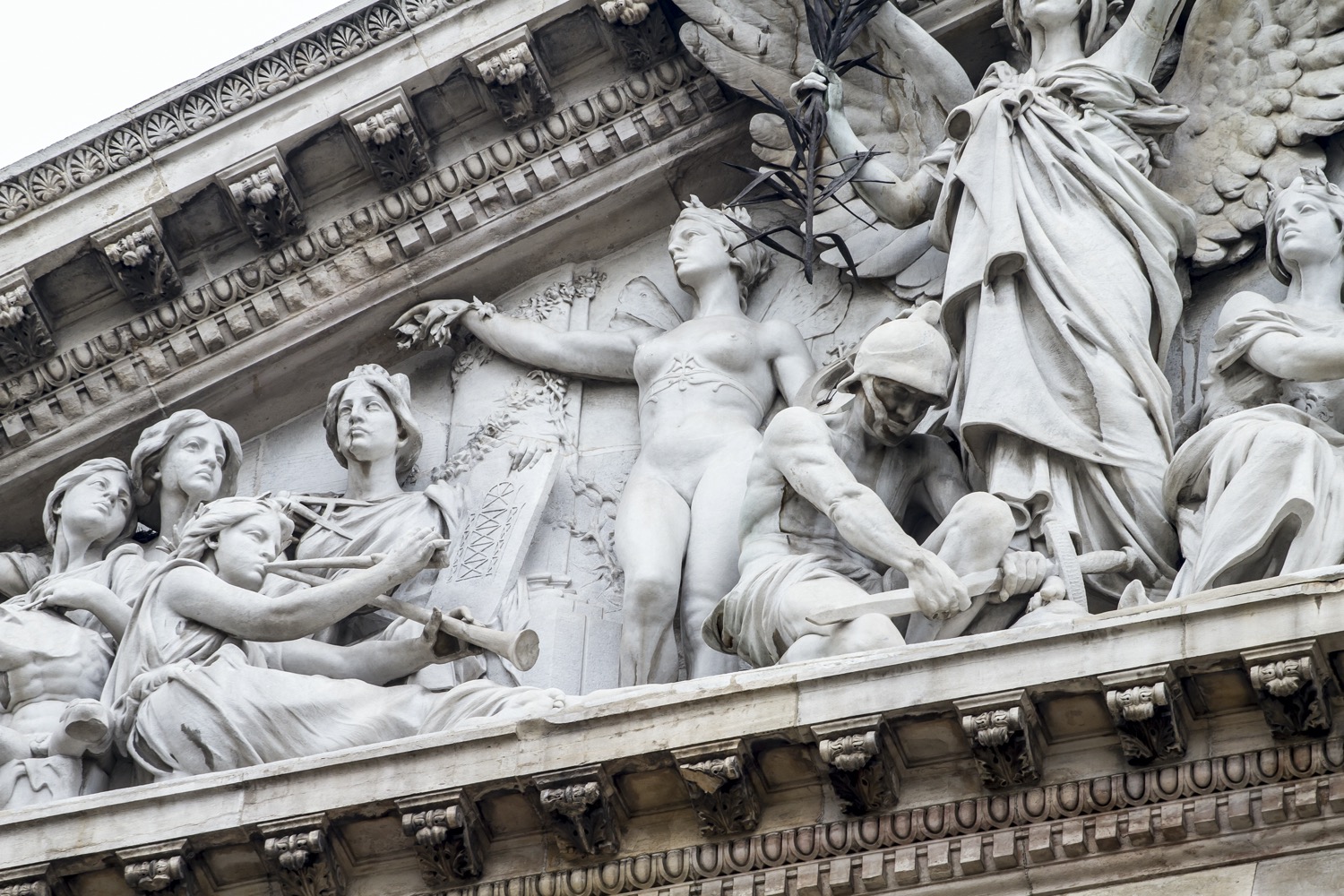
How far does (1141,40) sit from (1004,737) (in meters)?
3.56

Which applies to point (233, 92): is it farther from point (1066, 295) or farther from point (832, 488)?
point (1066, 295)

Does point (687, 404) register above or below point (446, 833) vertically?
above

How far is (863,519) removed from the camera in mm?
9781

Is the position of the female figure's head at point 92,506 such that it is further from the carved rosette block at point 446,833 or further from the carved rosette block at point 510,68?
the carved rosette block at point 446,833

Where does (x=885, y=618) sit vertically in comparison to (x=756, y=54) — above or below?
below

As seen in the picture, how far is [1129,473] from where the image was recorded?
32.5 feet

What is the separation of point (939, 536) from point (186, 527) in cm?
264

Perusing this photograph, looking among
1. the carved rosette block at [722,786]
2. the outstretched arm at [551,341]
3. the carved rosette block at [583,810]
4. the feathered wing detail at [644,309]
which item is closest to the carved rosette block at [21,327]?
the outstretched arm at [551,341]

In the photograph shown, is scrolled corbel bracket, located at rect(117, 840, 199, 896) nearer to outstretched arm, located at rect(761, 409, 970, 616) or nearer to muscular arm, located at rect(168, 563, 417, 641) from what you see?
muscular arm, located at rect(168, 563, 417, 641)

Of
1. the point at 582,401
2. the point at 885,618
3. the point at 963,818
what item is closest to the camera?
the point at 963,818

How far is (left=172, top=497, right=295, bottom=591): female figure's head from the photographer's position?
1055 cm

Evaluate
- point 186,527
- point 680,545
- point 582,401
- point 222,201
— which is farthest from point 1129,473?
point 222,201

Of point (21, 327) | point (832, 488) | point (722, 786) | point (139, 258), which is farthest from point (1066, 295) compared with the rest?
point (21, 327)

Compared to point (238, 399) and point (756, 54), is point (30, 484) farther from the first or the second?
point (756, 54)
